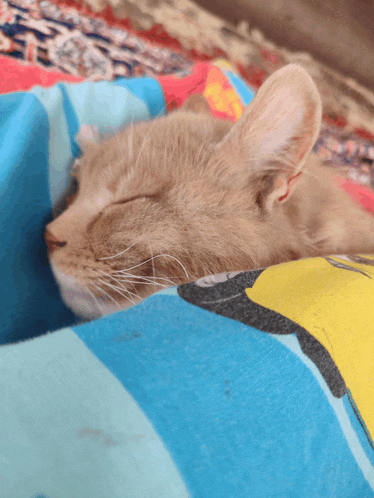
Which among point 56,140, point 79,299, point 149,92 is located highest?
point 149,92

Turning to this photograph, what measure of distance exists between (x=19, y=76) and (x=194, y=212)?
656mm

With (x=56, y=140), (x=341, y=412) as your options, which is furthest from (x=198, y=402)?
(x=56, y=140)

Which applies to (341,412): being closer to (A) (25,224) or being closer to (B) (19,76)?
(A) (25,224)

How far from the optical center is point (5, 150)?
696 millimetres

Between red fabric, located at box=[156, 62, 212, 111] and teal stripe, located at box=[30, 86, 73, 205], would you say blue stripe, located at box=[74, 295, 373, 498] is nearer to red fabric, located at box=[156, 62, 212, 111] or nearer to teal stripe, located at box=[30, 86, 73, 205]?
teal stripe, located at box=[30, 86, 73, 205]

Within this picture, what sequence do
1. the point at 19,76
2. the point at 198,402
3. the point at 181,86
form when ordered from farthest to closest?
the point at 181,86, the point at 19,76, the point at 198,402

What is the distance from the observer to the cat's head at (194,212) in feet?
2.24

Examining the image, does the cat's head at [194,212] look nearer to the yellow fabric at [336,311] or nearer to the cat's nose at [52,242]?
the cat's nose at [52,242]

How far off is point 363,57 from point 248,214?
1.91 meters

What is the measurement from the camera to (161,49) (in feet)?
6.40

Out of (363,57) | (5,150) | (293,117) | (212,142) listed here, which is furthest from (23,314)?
(363,57)

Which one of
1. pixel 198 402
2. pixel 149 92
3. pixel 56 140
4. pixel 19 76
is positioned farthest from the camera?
pixel 149 92

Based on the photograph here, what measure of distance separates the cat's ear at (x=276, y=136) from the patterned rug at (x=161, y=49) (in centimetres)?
89

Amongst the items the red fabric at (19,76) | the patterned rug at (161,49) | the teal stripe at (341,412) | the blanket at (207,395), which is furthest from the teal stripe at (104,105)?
the teal stripe at (341,412)
